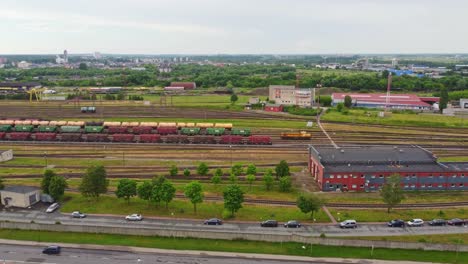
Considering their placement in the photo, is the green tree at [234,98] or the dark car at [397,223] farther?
the green tree at [234,98]

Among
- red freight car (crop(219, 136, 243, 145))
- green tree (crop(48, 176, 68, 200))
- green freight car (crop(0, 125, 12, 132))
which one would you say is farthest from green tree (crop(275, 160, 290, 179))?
green freight car (crop(0, 125, 12, 132))

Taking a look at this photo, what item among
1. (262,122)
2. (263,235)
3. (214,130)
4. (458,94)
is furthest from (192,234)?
(458,94)

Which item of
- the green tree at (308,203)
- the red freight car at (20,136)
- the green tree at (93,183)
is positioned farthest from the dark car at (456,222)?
the red freight car at (20,136)

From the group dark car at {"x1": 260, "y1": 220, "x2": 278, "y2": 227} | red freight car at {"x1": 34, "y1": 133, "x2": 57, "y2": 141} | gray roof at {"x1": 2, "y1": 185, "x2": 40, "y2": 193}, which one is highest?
red freight car at {"x1": 34, "y1": 133, "x2": 57, "y2": 141}

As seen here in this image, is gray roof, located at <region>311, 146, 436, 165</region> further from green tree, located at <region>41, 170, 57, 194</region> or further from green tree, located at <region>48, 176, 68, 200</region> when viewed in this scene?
green tree, located at <region>41, 170, 57, 194</region>

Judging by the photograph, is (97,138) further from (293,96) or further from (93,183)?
(293,96)

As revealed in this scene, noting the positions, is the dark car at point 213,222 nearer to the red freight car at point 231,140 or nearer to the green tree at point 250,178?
the green tree at point 250,178
